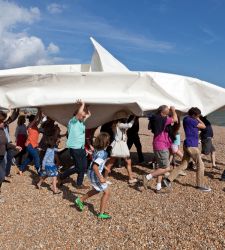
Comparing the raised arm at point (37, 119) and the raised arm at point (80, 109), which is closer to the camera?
the raised arm at point (80, 109)

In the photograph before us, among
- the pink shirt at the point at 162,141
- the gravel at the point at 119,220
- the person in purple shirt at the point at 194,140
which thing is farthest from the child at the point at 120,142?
the person in purple shirt at the point at 194,140

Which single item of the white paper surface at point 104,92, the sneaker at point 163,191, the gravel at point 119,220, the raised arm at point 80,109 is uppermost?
the white paper surface at point 104,92

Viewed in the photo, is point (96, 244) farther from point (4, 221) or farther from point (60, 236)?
point (4, 221)

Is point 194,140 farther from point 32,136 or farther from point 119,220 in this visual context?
point 32,136

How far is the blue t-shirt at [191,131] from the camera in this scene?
307 inches

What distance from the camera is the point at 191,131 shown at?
7.86m

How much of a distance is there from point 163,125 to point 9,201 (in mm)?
3386

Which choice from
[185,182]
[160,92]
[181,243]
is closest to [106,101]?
[160,92]

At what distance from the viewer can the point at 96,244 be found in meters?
5.34

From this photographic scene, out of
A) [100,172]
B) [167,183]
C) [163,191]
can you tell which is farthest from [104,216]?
[167,183]

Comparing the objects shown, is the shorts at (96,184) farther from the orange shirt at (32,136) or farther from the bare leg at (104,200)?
the orange shirt at (32,136)

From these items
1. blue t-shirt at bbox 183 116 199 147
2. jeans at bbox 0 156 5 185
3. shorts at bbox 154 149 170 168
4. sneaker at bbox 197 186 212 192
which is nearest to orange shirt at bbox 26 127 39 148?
jeans at bbox 0 156 5 185

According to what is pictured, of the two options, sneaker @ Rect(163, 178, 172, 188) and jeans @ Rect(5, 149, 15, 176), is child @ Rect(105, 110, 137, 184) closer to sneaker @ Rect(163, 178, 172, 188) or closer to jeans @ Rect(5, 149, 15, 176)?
sneaker @ Rect(163, 178, 172, 188)

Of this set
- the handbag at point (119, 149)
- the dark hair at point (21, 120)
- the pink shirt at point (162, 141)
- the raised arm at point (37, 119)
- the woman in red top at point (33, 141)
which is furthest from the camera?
the dark hair at point (21, 120)
